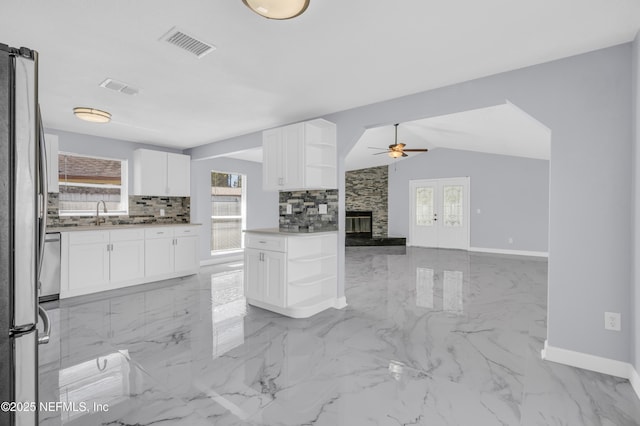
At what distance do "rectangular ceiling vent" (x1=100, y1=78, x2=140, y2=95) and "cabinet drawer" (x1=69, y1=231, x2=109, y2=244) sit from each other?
2242mm

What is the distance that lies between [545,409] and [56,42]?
4.09m

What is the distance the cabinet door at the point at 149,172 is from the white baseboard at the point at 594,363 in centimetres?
578

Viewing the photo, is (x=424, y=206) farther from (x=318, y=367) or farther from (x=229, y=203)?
(x=318, y=367)

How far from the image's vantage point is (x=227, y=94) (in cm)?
331

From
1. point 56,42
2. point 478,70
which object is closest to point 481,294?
point 478,70

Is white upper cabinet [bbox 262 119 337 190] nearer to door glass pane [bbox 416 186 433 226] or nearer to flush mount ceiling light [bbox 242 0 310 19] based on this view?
flush mount ceiling light [bbox 242 0 310 19]

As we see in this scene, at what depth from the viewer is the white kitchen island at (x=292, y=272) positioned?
3471mm

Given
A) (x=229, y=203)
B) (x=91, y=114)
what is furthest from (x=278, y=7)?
(x=229, y=203)

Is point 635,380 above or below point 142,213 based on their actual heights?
below

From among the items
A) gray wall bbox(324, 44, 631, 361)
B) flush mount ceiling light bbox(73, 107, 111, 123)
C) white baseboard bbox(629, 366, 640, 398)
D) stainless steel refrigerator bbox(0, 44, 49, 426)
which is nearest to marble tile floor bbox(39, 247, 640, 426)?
white baseboard bbox(629, 366, 640, 398)

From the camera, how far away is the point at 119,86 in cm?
307

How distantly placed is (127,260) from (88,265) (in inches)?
19.5

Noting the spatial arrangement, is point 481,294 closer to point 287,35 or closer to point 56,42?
point 287,35

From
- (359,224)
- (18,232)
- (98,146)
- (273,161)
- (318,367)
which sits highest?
(98,146)
